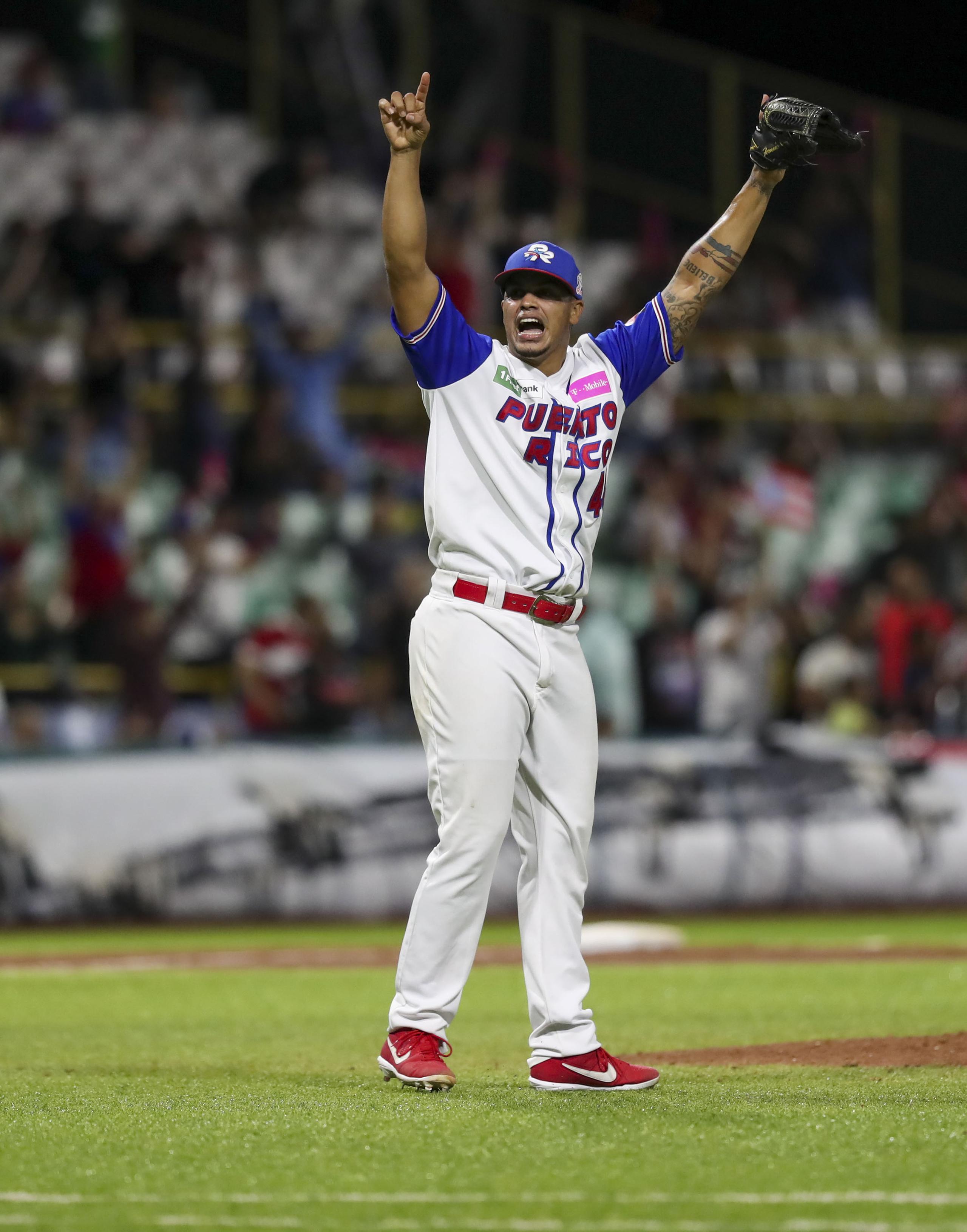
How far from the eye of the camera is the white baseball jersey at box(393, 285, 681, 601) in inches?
206

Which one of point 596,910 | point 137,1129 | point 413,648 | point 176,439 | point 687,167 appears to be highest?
point 687,167

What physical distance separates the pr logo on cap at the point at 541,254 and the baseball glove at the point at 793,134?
0.85 meters

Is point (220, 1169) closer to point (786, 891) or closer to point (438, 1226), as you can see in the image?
point (438, 1226)

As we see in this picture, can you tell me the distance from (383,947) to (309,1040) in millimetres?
4356

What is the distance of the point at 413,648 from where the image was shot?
534 cm

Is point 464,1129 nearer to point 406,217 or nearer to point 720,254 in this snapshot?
point 406,217

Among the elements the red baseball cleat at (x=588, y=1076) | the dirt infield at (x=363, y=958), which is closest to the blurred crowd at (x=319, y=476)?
the dirt infield at (x=363, y=958)

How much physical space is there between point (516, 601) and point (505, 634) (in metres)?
0.10

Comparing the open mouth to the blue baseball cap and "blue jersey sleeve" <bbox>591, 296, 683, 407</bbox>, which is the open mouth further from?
"blue jersey sleeve" <bbox>591, 296, 683, 407</bbox>

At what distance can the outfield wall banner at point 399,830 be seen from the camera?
12.3 metres

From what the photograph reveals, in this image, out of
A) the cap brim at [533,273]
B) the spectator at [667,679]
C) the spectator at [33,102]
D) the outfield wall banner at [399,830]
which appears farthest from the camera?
the spectator at [33,102]

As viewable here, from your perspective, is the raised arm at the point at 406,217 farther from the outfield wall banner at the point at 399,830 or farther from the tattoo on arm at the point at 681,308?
the outfield wall banner at the point at 399,830

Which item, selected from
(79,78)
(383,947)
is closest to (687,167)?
(79,78)

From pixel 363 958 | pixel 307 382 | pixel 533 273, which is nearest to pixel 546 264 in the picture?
pixel 533 273
